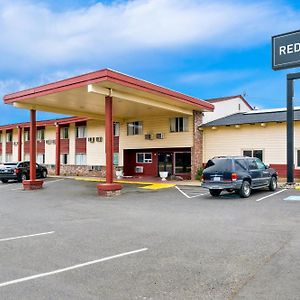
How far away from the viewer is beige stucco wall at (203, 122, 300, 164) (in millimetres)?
22469

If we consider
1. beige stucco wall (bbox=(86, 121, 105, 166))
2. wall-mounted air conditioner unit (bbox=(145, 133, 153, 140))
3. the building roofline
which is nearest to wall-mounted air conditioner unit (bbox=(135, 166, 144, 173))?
wall-mounted air conditioner unit (bbox=(145, 133, 153, 140))

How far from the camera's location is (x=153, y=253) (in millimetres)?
6469

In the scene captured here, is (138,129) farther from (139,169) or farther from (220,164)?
(220,164)

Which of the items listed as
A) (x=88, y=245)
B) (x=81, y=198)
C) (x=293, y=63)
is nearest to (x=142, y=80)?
(x=81, y=198)

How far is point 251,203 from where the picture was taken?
43.4 ft

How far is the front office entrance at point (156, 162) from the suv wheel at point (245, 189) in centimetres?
1154

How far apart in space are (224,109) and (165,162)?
6.63 meters

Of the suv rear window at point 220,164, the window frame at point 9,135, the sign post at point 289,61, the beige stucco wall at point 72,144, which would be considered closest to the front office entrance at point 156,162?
the beige stucco wall at point 72,144

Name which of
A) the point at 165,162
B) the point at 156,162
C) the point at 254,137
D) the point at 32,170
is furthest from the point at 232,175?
the point at 156,162

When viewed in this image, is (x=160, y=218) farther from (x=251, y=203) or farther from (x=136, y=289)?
(x=136, y=289)

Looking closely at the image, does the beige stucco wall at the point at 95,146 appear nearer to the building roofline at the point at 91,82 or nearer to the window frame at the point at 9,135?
the building roofline at the point at 91,82

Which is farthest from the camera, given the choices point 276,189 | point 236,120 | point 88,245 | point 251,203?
point 236,120

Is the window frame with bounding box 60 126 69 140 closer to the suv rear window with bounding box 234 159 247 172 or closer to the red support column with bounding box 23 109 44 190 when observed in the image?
the red support column with bounding box 23 109 44 190

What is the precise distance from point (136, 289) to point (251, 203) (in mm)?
9436
